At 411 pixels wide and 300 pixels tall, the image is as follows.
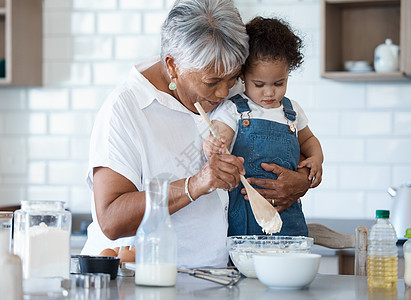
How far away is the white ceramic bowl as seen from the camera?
1.49 meters

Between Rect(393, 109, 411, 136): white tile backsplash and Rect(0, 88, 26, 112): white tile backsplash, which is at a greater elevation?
Rect(0, 88, 26, 112): white tile backsplash

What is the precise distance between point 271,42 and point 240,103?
23cm

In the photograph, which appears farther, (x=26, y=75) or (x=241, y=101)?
(x=26, y=75)

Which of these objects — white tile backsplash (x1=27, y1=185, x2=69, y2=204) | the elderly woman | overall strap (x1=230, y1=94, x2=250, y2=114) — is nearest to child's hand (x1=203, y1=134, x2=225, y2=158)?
the elderly woman

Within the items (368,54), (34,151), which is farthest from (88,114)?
(368,54)

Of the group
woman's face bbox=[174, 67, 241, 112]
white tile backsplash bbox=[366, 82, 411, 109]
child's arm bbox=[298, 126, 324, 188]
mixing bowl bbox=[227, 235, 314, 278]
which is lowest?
mixing bowl bbox=[227, 235, 314, 278]

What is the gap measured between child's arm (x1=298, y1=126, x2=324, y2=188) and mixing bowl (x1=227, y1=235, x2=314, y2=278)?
45 cm

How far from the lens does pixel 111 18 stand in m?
3.86

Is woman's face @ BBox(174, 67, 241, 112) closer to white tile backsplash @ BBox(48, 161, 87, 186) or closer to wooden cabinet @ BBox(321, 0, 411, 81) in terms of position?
wooden cabinet @ BBox(321, 0, 411, 81)

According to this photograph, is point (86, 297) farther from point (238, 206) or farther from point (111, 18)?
point (111, 18)

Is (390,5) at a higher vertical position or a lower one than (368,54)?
higher

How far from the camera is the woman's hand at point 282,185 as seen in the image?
2107mm

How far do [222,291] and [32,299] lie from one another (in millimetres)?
417

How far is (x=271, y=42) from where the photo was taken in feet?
6.95
